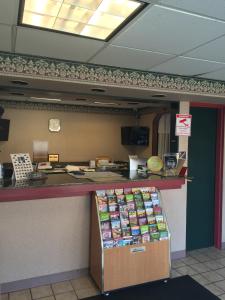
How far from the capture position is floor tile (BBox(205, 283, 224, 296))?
280cm

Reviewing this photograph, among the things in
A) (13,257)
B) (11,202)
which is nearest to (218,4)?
(11,202)

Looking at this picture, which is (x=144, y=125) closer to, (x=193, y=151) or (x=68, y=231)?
(x=193, y=151)

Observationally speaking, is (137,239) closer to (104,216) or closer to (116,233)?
(116,233)

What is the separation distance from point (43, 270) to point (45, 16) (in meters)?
2.43

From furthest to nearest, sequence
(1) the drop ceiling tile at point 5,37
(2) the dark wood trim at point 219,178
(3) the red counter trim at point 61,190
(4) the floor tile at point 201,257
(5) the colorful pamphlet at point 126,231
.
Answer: (2) the dark wood trim at point 219,178
(4) the floor tile at point 201,257
(5) the colorful pamphlet at point 126,231
(3) the red counter trim at point 61,190
(1) the drop ceiling tile at point 5,37

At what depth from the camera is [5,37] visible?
218cm

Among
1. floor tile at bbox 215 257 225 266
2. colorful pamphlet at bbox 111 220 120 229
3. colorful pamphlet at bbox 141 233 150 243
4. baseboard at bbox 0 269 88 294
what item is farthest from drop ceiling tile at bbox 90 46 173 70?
floor tile at bbox 215 257 225 266

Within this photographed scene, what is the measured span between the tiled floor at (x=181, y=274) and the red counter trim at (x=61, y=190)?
94 centimetres

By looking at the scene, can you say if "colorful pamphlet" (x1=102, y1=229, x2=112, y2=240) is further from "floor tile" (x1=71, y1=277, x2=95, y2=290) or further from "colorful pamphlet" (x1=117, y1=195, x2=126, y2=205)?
"floor tile" (x1=71, y1=277, x2=95, y2=290)

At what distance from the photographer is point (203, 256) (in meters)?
3.76

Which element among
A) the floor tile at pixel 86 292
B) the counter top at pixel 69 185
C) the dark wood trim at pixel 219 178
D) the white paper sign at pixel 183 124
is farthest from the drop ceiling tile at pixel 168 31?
the floor tile at pixel 86 292

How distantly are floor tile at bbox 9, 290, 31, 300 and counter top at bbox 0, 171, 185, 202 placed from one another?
0.94 metres

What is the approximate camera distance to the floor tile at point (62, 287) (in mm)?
2779

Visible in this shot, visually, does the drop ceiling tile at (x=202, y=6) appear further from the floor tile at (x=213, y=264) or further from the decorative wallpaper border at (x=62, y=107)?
the decorative wallpaper border at (x=62, y=107)
